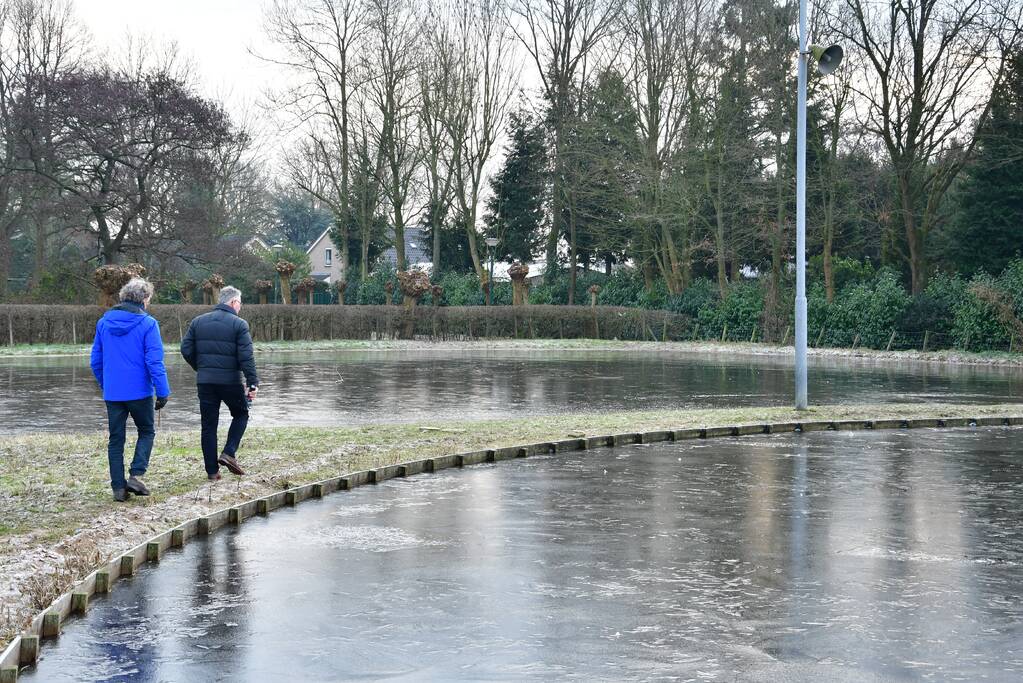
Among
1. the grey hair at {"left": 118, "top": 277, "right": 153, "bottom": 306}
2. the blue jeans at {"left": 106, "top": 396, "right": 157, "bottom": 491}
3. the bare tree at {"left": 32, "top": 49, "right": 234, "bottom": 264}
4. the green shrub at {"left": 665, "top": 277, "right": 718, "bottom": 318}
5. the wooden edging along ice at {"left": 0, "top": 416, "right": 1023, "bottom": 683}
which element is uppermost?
the bare tree at {"left": 32, "top": 49, "right": 234, "bottom": 264}

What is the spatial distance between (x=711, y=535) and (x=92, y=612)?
490cm

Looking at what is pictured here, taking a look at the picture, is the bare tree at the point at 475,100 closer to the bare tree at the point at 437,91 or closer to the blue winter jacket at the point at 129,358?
the bare tree at the point at 437,91

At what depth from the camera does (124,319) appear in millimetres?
10891

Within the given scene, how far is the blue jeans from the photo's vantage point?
1069 cm

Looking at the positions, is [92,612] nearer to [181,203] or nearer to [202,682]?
[202,682]

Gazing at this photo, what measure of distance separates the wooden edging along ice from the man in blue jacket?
1.26 metres

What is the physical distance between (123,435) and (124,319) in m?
1.07

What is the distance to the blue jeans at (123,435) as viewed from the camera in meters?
10.7

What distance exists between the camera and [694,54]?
55062 millimetres

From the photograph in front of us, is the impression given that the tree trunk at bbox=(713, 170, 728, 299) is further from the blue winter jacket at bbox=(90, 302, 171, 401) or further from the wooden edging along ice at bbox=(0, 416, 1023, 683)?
the blue winter jacket at bbox=(90, 302, 171, 401)

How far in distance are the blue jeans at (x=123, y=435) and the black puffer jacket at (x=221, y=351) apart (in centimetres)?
112

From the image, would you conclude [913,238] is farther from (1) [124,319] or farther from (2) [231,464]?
(1) [124,319]

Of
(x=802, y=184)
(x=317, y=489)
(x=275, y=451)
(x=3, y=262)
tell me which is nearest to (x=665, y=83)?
(x=3, y=262)

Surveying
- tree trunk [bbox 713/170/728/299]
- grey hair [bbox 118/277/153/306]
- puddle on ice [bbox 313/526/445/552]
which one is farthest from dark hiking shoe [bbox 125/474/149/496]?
tree trunk [bbox 713/170/728/299]
